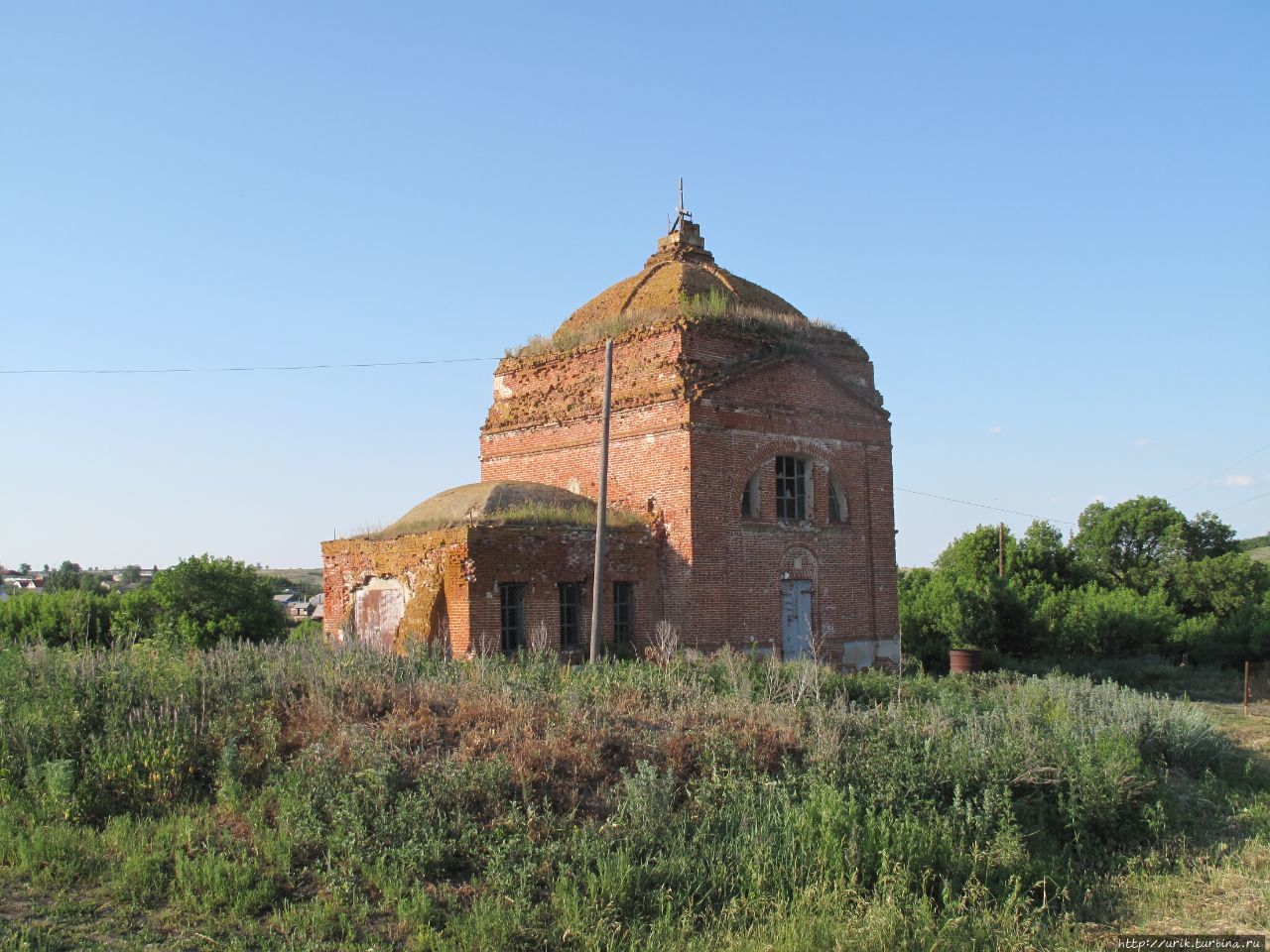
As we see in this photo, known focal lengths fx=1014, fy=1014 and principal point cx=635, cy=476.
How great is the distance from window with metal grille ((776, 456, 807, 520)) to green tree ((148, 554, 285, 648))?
654 inches

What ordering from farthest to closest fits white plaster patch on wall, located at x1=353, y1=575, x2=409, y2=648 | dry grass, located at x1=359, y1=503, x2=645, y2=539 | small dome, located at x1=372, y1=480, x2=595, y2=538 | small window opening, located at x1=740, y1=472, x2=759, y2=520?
small window opening, located at x1=740, y1=472, x2=759, y2=520 < white plaster patch on wall, located at x1=353, y1=575, x2=409, y2=648 < small dome, located at x1=372, y1=480, x2=595, y2=538 < dry grass, located at x1=359, y1=503, x2=645, y2=539

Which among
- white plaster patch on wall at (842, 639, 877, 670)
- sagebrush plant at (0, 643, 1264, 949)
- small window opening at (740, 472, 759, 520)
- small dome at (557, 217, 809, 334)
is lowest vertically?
sagebrush plant at (0, 643, 1264, 949)

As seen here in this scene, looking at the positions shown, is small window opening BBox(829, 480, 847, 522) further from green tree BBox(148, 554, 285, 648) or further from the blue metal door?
green tree BBox(148, 554, 285, 648)

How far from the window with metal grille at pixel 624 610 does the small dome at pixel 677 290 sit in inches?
203

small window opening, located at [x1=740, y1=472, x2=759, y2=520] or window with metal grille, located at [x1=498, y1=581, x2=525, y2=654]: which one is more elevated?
small window opening, located at [x1=740, y1=472, x2=759, y2=520]

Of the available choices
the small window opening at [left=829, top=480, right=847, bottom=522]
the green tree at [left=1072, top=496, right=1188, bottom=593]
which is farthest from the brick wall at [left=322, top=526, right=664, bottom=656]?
the green tree at [left=1072, top=496, right=1188, bottom=593]

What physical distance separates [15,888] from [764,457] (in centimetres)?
1383

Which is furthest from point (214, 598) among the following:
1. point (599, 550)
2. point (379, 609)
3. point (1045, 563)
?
point (1045, 563)

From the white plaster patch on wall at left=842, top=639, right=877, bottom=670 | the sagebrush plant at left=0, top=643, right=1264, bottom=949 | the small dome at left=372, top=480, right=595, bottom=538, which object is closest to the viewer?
the sagebrush plant at left=0, top=643, right=1264, bottom=949

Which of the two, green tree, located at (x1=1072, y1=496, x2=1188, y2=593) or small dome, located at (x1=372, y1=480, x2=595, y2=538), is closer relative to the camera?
small dome, located at (x1=372, y1=480, x2=595, y2=538)

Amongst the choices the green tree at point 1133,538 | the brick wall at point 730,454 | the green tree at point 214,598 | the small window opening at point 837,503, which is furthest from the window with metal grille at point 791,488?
the green tree at point 1133,538

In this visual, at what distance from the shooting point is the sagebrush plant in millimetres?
7426

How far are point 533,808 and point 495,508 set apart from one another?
9524 millimetres

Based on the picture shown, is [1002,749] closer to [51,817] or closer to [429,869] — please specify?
[429,869]
